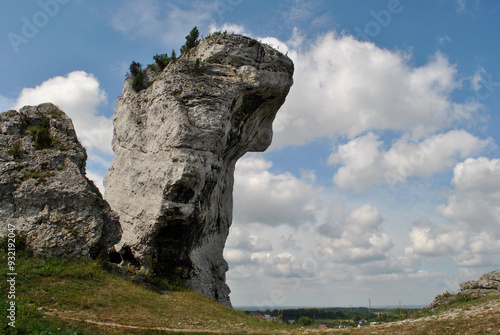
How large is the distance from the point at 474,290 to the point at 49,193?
2383 centimetres

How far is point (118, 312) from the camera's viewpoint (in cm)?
1422

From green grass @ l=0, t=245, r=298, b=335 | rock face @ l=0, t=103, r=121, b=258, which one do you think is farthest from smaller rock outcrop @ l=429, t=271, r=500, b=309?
rock face @ l=0, t=103, r=121, b=258

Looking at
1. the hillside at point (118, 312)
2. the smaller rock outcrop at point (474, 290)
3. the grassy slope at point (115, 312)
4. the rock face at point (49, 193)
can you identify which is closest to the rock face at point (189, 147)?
the rock face at point (49, 193)

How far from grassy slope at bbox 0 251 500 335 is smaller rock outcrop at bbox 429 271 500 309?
225 cm

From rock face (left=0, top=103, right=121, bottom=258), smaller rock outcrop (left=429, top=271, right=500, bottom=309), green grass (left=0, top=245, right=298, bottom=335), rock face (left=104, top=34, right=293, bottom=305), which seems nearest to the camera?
green grass (left=0, top=245, right=298, bottom=335)

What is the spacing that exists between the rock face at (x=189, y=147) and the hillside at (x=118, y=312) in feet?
14.1

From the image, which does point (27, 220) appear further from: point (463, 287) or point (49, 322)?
point (463, 287)

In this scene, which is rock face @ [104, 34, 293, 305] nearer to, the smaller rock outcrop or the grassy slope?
the grassy slope

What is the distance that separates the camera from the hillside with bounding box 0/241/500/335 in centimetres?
1198

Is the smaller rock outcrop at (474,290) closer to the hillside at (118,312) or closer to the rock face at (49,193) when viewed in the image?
the hillside at (118,312)

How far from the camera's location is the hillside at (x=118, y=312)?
39.3ft

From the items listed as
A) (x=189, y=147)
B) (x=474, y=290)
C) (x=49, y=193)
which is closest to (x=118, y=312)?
(x=49, y=193)

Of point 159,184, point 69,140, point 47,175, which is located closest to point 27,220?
point 47,175

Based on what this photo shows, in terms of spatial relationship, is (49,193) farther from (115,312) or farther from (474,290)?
(474,290)
